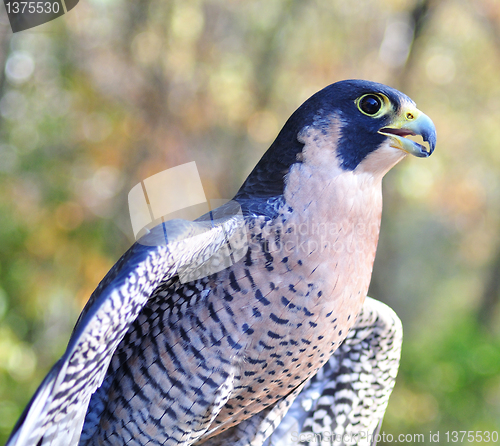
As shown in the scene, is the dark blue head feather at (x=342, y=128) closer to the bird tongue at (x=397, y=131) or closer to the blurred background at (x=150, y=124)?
the bird tongue at (x=397, y=131)

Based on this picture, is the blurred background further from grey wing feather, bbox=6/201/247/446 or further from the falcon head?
grey wing feather, bbox=6/201/247/446

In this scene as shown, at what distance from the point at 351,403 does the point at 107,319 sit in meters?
1.50

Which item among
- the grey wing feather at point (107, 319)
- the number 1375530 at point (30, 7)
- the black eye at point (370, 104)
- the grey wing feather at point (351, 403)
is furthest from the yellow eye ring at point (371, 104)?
the number 1375530 at point (30, 7)

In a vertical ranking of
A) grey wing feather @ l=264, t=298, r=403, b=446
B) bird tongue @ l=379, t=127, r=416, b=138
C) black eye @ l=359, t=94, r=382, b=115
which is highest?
black eye @ l=359, t=94, r=382, b=115

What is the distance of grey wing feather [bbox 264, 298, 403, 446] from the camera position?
2.03 metres

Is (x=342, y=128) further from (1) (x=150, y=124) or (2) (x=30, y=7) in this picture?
(1) (x=150, y=124)

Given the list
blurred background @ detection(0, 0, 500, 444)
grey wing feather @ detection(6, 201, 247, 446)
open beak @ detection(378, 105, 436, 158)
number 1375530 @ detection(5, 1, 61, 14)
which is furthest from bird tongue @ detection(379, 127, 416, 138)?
blurred background @ detection(0, 0, 500, 444)

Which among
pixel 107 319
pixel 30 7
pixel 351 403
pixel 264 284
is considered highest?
pixel 30 7

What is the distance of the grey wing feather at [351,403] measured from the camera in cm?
203

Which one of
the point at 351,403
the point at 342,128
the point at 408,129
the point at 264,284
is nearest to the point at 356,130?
the point at 342,128

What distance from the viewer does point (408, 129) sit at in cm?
130

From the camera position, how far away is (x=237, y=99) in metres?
5.36

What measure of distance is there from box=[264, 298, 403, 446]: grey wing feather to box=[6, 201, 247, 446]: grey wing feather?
3.71ft

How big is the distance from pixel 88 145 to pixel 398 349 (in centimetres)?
387
